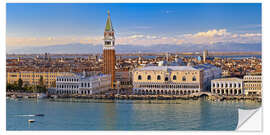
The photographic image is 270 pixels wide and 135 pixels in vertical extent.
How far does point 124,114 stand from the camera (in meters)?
10.6

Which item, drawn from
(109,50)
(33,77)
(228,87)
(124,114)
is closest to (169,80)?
(228,87)

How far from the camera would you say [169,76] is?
14.1 m

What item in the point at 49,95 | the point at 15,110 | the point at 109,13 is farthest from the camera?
the point at 109,13

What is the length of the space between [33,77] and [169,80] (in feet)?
12.8

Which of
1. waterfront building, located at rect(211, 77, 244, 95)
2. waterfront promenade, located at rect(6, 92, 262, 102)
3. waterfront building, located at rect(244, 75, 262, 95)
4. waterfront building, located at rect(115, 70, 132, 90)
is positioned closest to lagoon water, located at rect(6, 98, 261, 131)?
waterfront promenade, located at rect(6, 92, 262, 102)

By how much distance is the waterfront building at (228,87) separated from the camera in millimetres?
13492

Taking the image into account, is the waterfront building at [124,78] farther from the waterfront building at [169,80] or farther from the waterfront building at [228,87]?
the waterfront building at [228,87]

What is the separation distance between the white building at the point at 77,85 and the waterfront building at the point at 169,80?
3.35ft

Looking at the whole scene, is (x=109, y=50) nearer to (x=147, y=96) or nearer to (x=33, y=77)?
(x=33, y=77)

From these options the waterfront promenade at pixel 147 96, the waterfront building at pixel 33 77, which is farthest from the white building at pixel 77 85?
the waterfront building at pixel 33 77
